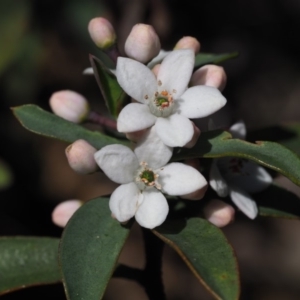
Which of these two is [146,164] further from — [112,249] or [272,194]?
[272,194]

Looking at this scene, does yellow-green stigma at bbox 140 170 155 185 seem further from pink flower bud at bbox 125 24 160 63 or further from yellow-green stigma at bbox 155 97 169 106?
pink flower bud at bbox 125 24 160 63

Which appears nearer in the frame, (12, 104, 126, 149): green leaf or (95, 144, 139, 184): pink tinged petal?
(95, 144, 139, 184): pink tinged petal

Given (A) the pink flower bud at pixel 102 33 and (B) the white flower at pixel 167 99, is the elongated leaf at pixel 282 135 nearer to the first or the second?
(B) the white flower at pixel 167 99

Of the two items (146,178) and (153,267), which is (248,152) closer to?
(146,178)

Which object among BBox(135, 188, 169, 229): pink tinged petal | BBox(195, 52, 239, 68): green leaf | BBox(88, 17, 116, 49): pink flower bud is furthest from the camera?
BBox(195, 52, 239, 68): green leaf

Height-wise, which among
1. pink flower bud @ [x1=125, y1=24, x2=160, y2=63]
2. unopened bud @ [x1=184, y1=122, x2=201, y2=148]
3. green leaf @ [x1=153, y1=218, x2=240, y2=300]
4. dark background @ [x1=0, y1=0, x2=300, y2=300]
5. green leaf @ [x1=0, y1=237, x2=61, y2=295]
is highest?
pink flower bud @ [x1=125, y1=24, x2=160, y2=63]

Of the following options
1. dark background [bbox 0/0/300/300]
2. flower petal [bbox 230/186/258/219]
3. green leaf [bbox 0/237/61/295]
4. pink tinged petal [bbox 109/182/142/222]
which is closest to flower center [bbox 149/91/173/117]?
pink tinged petal [bbox 109/182/142/222]

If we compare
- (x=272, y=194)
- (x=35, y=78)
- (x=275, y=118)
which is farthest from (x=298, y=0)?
(x=272, y=194)
